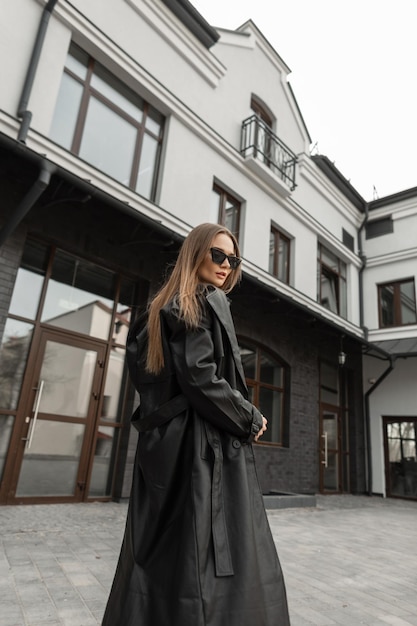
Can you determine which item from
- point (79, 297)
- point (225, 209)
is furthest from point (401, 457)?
point (79, 297)

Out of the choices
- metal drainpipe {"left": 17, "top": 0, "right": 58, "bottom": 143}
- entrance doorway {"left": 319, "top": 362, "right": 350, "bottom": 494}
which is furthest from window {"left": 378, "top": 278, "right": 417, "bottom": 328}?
metal drainpipe {"left": 17, "top": 0, "right": 58, "bottom": 143}

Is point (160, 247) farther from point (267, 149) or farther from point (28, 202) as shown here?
point (267, 149)

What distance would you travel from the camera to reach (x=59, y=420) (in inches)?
215

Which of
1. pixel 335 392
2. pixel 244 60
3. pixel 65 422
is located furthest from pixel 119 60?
pixel 335 392

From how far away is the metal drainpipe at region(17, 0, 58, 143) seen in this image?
203 inches

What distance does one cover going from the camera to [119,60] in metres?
6.61

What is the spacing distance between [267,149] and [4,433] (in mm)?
8199

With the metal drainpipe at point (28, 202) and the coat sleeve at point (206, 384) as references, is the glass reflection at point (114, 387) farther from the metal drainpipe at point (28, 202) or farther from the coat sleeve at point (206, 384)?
the coat sleeve at point (206, 384)

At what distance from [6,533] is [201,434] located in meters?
3.24

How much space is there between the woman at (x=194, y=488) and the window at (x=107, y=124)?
540 cm

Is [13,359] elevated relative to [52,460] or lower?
elevated

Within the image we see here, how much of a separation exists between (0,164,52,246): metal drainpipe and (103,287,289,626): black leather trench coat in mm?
3563

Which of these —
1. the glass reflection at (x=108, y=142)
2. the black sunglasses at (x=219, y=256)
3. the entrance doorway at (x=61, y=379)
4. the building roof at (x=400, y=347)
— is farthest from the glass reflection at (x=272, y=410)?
the black sunglasses at (x=219, y=256)

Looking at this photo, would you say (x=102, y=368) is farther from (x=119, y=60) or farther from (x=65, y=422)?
(x=119, y=60)
